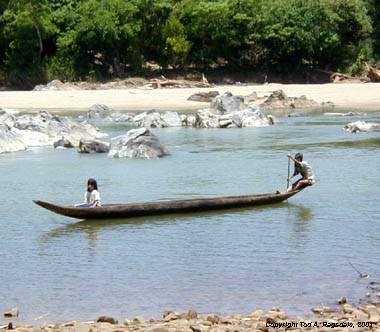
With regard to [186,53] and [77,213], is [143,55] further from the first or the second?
[77,213]

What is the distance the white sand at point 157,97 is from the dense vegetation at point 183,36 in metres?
4.79

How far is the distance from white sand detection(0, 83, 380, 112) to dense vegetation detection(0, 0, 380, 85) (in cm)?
479

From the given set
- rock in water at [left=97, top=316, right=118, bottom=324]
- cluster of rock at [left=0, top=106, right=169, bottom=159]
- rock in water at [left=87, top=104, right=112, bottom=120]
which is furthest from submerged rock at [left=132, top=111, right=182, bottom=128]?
rock in water at [left=97, top=316, right=118, bottom=324]

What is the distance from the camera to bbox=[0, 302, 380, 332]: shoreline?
805 cm

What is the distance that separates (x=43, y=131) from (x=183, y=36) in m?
25.9

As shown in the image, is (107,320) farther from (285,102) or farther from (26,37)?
(26,37)

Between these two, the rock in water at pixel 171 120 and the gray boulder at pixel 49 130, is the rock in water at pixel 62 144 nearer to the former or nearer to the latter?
the gray boulder at pixel 49 130

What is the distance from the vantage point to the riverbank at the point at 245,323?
8031 mm

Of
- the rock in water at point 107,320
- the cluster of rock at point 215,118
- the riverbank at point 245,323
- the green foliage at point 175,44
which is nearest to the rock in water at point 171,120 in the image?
the cluster of rock at point 215,118

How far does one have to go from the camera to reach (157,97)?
4578 centimetres

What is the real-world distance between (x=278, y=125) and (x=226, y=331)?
2670cm

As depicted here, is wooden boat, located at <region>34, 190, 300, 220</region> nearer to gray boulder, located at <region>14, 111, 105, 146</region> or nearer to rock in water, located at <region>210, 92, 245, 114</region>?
gray boulder, located at <region>14, 111, 105, 146</region>

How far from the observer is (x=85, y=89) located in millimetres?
49281

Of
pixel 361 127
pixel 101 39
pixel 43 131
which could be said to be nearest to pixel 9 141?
pixel 43 131
